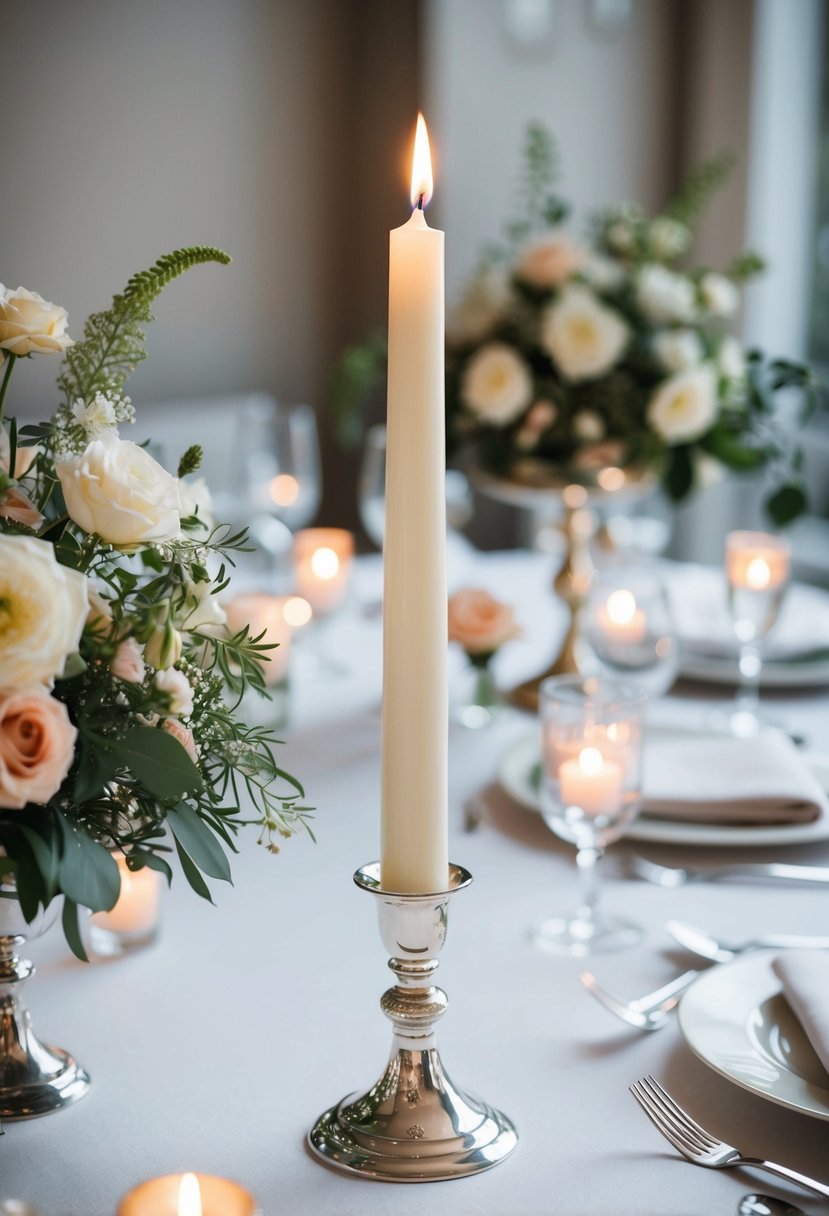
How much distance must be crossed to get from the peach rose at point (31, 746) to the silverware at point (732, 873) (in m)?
0.59

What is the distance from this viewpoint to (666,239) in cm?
168

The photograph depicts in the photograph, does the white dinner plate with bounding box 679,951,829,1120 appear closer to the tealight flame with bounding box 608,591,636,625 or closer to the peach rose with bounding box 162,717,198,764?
the peach rose with bounding box 162,717,198,764

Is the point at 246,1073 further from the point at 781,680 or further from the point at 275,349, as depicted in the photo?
the point at 275,349

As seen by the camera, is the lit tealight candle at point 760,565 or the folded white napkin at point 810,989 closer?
the folded white napkin at point 810,989

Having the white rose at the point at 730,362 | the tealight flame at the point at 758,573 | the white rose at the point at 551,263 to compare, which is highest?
the white rose at the point at 551,263

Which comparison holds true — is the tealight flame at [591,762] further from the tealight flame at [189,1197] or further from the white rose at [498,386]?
the white rose at [498,386]

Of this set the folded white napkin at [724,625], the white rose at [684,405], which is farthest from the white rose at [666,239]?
the folded white napkin at [724,625]

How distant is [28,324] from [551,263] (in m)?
1.05

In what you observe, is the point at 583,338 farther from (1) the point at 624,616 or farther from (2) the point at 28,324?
(2) the point at 28,324

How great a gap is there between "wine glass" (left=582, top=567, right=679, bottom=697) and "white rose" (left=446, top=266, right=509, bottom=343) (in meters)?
0.47

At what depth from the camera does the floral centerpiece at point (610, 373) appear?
5.05 ft

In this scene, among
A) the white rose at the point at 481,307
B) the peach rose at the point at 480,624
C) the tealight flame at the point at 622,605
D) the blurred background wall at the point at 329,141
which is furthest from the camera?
the blurred background wall at the point at 329,141

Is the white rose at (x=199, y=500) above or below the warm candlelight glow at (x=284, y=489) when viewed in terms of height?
below

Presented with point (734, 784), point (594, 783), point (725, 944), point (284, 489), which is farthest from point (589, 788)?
point (284, 489)
